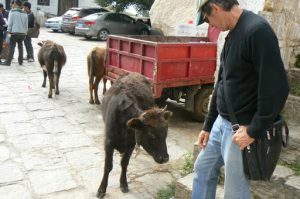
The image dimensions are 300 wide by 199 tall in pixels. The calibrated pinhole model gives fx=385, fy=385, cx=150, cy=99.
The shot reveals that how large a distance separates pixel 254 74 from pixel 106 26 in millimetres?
20628

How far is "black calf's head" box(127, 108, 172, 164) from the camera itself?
387 centimetres

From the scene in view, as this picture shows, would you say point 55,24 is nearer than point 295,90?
No

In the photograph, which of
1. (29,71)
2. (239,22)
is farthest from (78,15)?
(239,22)

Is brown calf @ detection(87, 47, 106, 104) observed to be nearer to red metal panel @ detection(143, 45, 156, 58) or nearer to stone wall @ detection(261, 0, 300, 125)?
red metal panel @ detection(143, 45, 156, 58)

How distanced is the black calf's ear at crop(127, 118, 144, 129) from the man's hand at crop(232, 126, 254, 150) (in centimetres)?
140

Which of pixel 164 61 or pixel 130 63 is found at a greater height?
pixel 164 61

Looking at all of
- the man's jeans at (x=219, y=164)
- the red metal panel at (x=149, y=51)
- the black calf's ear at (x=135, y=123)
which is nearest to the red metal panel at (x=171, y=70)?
the red metal panel at (x=149, y=51)

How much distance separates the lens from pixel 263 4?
14.2ft

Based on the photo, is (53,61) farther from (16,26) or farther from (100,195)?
(100,195)

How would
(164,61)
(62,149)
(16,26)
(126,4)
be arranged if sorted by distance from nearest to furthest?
(62,149), (164,61), (16,26), (126,4)

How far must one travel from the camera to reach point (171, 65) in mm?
6695

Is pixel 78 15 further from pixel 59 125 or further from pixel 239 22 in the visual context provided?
pixel 239 22

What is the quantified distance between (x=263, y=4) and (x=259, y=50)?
2.23 metres

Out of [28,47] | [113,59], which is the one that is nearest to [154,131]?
[113,59]
